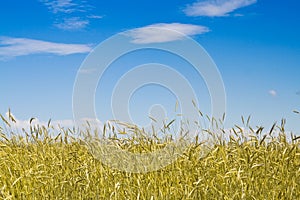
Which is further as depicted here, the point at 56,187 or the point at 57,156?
the point at 57,156

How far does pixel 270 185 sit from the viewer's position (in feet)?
12.8

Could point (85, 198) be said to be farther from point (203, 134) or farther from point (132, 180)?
point (203, 134)

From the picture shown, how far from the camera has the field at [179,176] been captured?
3752 millimetres

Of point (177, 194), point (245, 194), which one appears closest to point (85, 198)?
point (177, 194)

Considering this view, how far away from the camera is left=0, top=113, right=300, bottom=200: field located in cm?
375

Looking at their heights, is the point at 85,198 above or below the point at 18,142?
below

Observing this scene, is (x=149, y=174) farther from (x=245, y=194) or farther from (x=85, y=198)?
(x=245, y=194)

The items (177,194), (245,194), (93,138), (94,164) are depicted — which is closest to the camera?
(245,194)

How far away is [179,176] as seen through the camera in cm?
418

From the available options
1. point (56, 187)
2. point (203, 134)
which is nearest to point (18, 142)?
point (56, 187)

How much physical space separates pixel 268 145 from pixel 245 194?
1.14 m

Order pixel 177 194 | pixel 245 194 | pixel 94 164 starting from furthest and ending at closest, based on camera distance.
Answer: pixel 94 164
pixel 177 194
pixel 245 194

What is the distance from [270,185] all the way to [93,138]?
2.15m

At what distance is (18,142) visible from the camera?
5227mm
